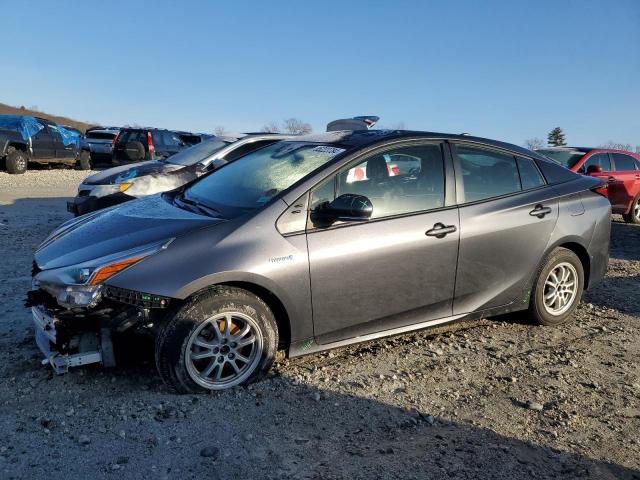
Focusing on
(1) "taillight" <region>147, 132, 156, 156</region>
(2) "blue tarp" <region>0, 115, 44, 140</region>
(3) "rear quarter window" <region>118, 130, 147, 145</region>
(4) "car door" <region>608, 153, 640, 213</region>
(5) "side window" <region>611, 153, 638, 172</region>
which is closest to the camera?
(4) "car door" <region>608, 153, 640, 213</region>

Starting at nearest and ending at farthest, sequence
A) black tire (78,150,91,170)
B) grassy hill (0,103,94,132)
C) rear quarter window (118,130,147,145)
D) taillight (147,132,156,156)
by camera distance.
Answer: taillight (147,132,156,156)
rear quarter window (118,130,147,145)
black tire (78,150,91,170)
grassy hill (0,103,94,132)

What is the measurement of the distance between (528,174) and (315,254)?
2247 mm

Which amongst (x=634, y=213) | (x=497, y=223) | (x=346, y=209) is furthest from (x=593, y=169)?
(x=346, y=209)

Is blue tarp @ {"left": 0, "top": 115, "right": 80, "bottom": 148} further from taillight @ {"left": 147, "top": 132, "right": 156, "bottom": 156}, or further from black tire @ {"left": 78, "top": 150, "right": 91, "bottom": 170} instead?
taillight @ {"left": 147, "top": 132, "right": 156, "bottom": 156}

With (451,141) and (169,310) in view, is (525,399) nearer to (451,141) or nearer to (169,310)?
(451,141)

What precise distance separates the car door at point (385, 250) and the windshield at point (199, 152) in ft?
15.9

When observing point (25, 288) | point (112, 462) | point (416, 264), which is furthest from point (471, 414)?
point (25, 288)

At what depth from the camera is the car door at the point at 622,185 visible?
40.7 ft

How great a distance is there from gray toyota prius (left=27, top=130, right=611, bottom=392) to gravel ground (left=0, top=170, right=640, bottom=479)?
256 millimetres

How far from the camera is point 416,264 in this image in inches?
160

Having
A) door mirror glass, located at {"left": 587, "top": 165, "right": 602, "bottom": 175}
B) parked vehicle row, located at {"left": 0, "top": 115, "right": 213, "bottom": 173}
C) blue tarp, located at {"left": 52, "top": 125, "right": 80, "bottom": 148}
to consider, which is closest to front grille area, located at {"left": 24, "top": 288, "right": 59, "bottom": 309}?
door mirror glass, located at {"left": 587, "top": 165, "right": 602, "bottom": 175}

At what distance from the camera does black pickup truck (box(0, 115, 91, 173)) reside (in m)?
16.8

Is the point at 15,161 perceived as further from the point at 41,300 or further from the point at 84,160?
the point at 41,300

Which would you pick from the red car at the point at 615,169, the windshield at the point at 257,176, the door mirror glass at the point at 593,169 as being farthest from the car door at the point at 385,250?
the red car at the point at 615,169
